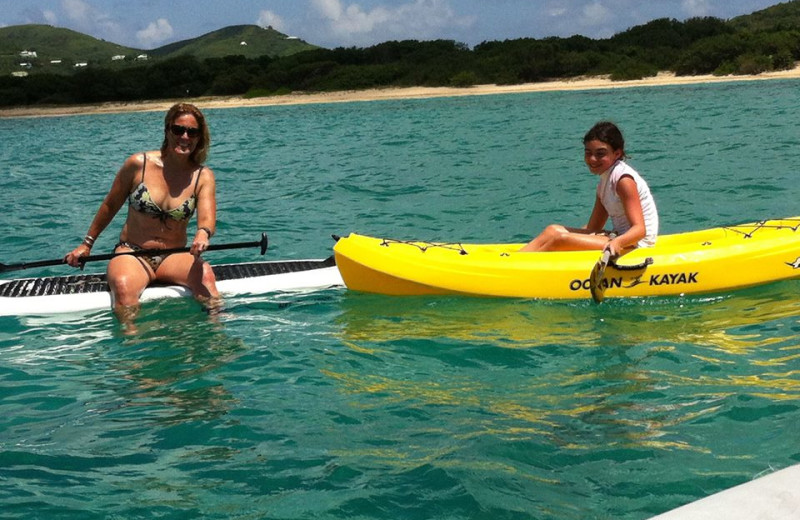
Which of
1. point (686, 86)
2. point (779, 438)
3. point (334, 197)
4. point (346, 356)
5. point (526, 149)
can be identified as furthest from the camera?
point (686, 86)

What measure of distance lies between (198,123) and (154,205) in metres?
0.60

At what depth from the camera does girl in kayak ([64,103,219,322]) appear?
5.62m

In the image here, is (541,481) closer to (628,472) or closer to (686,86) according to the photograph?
(628,472)

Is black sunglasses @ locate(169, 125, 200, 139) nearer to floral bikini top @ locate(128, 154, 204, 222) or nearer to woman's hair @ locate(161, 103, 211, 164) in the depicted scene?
woman's hair @ locate(161, 103, 211, 164)

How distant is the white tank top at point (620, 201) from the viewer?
5.84 meters

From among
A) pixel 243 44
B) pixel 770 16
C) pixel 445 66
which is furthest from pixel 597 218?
pixel 243 44

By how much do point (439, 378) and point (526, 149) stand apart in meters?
13.1

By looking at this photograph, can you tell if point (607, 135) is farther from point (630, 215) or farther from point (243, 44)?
point (243, 44)

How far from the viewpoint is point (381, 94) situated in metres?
44.5

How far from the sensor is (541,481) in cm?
326

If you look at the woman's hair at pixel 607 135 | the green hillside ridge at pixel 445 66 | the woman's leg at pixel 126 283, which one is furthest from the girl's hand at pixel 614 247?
the green hillside ridge at pixel 445 66

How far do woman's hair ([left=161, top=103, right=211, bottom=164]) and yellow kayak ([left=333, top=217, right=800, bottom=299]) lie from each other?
44.3 inches

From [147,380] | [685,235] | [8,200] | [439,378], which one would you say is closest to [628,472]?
[439,378]

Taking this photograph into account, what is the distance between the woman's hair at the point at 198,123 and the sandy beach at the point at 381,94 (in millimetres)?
35156
